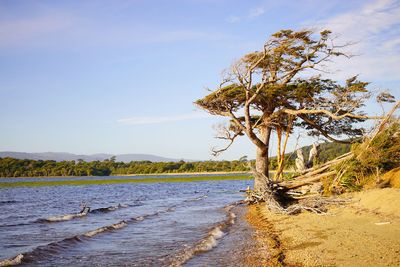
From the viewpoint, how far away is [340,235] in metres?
11.4

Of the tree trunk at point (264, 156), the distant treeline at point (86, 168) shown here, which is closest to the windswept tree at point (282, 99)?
the tree trunk at point (264, 156)

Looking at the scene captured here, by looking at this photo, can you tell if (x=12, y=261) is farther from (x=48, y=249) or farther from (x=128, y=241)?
(x=128, y=241)

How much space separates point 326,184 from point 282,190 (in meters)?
2.30

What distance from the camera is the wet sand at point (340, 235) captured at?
29.5ft

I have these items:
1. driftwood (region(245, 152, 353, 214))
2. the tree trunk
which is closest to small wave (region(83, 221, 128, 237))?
driftwood (region(245, 152, 353, 214))

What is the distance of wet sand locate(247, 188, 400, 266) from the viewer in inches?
354

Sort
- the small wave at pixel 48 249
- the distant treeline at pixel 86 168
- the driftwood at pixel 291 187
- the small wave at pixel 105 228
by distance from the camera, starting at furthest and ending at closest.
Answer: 1. the distant treeline at pixel 86 168
2. the driftwood at pixel 291 187
3. the small wave at pixel 105 228
4. the small wave at pixel 48 249

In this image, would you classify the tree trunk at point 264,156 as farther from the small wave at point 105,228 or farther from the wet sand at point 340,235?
the small wave at point 105,228

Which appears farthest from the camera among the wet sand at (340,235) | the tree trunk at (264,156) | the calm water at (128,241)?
the tree trunk at (264,156)

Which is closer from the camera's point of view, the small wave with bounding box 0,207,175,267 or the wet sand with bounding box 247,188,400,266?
the wet sand with bounding box 247,188,400,266

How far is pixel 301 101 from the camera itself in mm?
22562

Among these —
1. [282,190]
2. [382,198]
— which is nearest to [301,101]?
[282,190]

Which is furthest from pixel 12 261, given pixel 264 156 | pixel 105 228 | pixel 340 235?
pixel 264 156

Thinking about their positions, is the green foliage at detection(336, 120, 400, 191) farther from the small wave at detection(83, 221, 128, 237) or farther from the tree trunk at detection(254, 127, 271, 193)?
the small wave at detection(83, 221, 128, 237)
